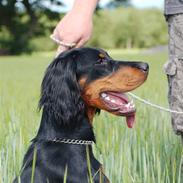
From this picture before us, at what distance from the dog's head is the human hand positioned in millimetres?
121

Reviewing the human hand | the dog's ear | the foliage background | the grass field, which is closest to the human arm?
the human hand

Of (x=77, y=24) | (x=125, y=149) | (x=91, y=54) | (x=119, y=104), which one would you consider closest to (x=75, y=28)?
(x=77, y=24)

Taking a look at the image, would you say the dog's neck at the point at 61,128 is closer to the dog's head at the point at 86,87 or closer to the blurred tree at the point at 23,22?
the dog's head at the point at 86,87

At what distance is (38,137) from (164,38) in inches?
1938

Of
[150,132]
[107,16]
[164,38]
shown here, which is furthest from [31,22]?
[150,132]

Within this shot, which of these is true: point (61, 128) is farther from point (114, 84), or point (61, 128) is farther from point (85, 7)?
point (85, 7)

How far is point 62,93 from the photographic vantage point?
91.0 inches

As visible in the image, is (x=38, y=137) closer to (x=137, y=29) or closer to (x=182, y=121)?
(x=182, y=121)

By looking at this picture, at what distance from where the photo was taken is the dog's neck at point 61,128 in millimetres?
2303

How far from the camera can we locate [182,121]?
→ 96.7 inches

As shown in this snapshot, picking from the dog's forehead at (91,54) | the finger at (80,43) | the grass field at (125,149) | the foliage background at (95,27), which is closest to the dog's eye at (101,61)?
the dog's forehead at (91,54)

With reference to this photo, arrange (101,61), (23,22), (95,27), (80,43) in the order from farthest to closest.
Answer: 1. (95,27)
2. (23,22)
3. (101,61)
4. (80,43)

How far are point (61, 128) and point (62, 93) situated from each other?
0.15 m

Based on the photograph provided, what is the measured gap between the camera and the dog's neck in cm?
230
